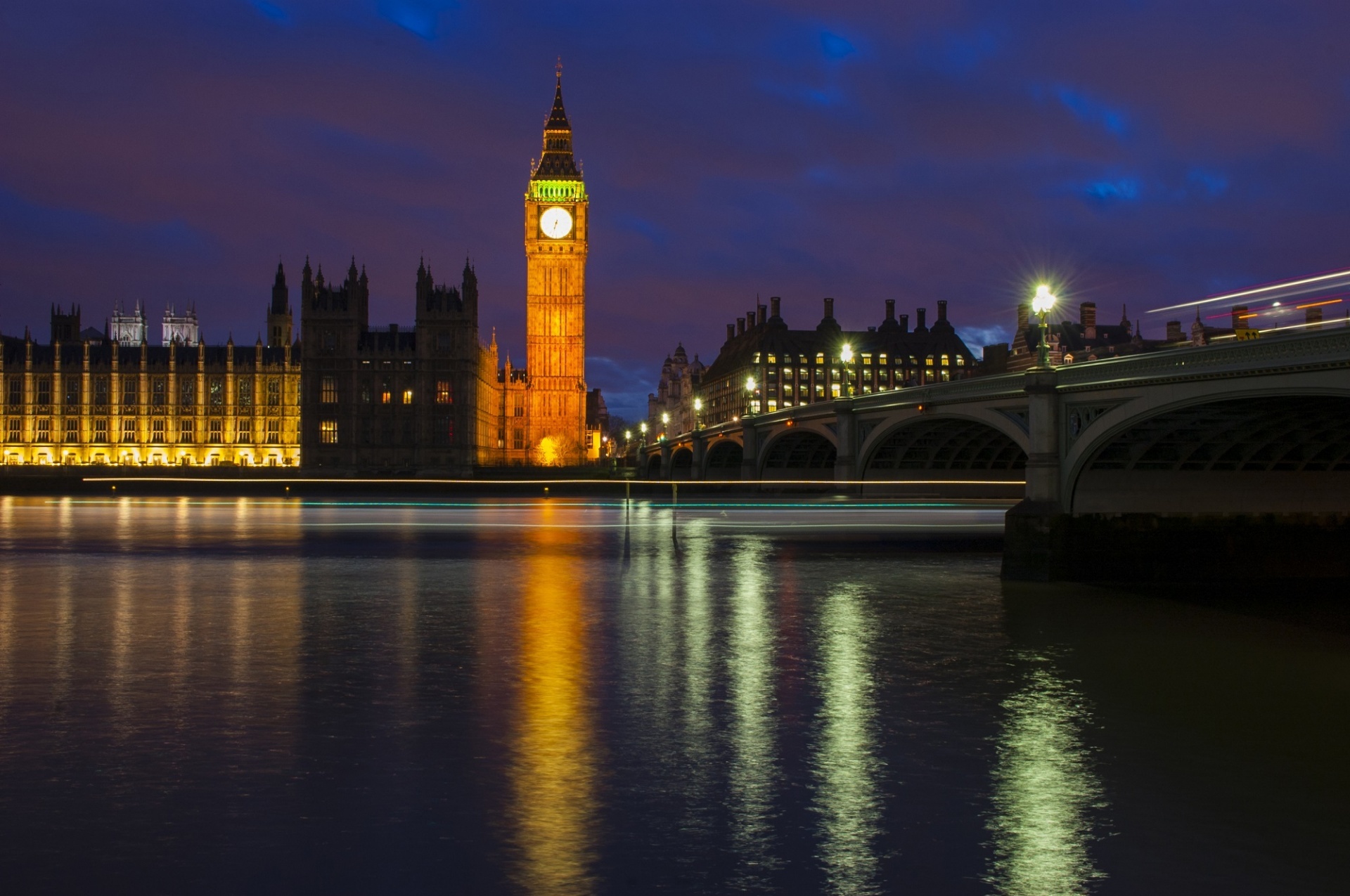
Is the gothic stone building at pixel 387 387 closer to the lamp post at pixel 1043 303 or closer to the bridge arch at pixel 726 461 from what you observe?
the bridge arch at pixel 726 461

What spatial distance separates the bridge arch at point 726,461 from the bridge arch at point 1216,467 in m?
52.7

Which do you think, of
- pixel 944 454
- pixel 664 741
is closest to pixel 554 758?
pixel 664 741

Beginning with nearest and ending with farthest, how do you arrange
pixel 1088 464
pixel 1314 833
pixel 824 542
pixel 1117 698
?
pixel 1314 833 → pixel 1117 698 → pixel 1088 464 → pixel 824 542

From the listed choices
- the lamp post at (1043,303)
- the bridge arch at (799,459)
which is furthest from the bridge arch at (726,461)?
the lamp post at (1043,303)

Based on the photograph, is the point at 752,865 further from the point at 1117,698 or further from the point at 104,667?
the point at 104,667

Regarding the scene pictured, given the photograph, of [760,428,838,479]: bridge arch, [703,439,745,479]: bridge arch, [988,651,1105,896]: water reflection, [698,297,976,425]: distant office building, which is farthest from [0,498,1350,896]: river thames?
[698,297,976,425]: distant office building

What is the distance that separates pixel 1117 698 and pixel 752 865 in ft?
26.1

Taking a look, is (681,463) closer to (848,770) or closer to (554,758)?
(554,758)

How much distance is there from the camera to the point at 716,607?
2242 centimetres

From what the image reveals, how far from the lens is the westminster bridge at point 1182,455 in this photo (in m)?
24.3

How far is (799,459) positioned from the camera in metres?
73.2

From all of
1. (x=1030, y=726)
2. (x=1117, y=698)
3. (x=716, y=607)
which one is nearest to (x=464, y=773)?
(x=1030, y=726)

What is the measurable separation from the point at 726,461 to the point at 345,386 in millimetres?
54508

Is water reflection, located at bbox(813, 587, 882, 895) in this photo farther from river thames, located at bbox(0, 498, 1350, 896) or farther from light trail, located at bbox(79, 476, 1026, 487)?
light trail, located at bbox(79, 476, 1026, 487)
